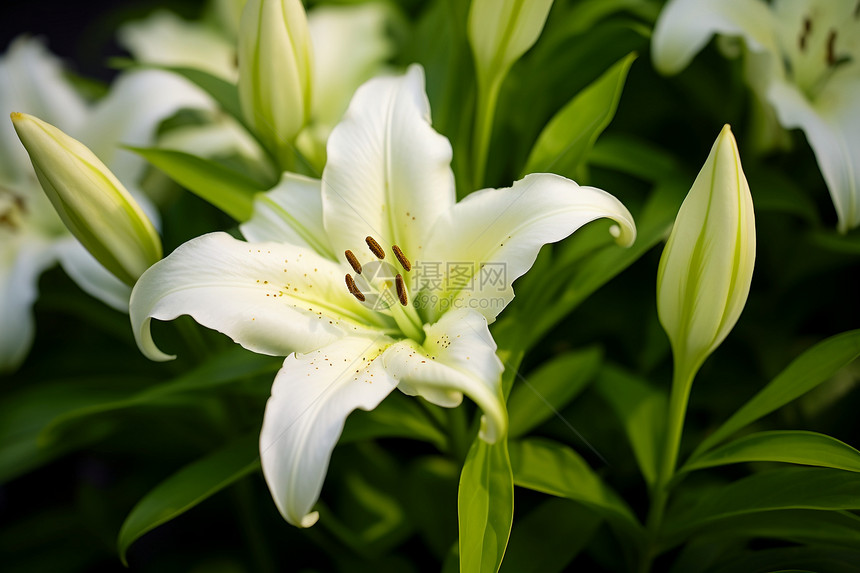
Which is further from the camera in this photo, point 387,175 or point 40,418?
point 40,418

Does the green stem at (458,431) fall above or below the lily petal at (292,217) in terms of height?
below

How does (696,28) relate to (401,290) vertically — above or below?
above

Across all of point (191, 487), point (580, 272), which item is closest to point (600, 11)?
point (580, 272)

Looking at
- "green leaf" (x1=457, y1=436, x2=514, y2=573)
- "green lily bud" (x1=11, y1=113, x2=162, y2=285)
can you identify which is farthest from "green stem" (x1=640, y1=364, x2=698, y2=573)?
"green lily bud" (x1=11, y1=113, x2=162, y2=285)

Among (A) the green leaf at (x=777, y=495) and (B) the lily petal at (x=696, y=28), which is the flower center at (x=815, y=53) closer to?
(B) the lily petal at (x=696, y=28)

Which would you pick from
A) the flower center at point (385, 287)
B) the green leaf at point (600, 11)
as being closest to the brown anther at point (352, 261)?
the flower center at point (385, 287)

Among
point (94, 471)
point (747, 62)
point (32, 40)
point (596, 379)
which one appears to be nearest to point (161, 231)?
point (32, 40)

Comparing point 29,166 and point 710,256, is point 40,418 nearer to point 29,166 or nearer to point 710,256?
point 29,166
